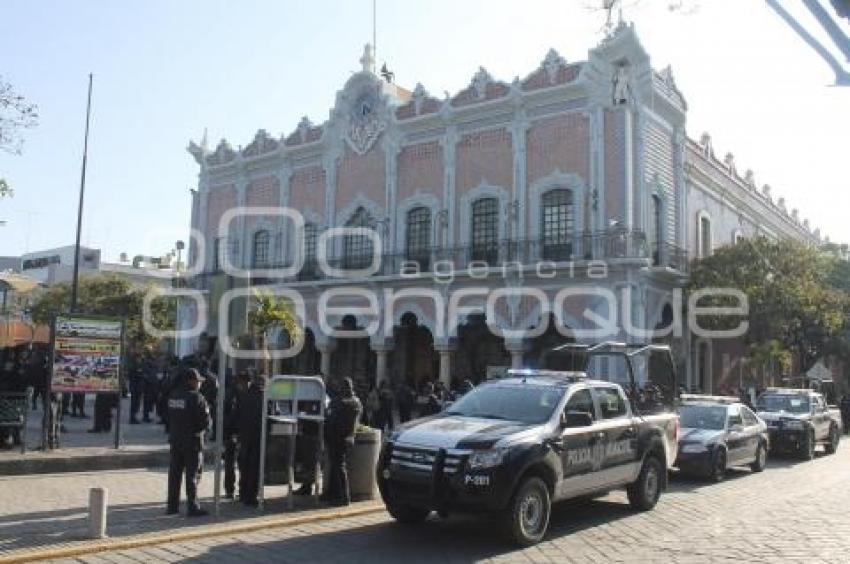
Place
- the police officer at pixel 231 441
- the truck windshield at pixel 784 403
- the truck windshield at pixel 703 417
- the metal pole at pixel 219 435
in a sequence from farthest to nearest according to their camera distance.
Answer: the truck windshield at pixel 784 403 → the truck windshield at pixel 703 417 → the police officer at pixel 231 441 → the metal pole at pixel 219 435

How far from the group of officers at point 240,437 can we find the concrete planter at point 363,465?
13 cm

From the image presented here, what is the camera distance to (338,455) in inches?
440

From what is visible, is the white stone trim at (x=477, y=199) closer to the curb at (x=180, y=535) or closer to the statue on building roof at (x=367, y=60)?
the statue on building roof at (x=367, y=60)

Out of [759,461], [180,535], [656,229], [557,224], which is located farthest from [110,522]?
[656,229]

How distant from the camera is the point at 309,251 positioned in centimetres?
3588

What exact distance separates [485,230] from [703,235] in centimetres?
939

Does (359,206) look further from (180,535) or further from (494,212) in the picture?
(180,535)

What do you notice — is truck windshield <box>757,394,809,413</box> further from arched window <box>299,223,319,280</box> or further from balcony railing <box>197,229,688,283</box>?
arched window <box>299,223,319,280</box>

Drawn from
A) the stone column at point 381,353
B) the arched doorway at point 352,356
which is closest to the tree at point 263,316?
the stone column at point 381,353

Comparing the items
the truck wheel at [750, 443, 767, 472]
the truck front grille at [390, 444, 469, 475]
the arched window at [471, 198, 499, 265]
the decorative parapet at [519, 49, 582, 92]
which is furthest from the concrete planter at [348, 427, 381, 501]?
the decorative parapet at [519, 49, 582, 92]

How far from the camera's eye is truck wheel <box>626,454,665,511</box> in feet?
37.6

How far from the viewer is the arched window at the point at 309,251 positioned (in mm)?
34906

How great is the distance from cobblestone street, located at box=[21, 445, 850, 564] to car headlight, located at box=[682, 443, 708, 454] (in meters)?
2.39

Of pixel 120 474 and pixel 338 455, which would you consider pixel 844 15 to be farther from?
pixel 120 474
